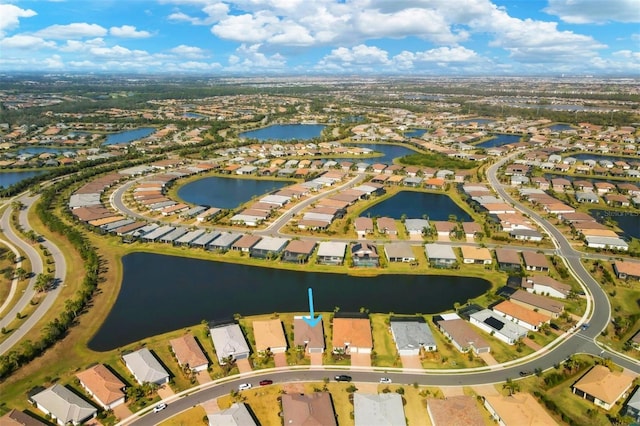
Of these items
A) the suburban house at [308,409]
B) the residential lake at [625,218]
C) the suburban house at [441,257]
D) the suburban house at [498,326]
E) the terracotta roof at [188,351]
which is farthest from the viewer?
the residential lake at [625,218]

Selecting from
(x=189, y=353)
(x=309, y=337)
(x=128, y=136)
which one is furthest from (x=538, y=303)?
(x=128, y=136)

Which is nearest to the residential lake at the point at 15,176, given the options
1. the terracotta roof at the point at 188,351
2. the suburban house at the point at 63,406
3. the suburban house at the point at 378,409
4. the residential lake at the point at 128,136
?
the residential lake at the point at 128,136

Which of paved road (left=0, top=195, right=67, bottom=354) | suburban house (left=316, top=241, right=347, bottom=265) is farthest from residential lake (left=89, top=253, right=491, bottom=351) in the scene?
paved road (left=0, top=195, right=67, bottom=354)

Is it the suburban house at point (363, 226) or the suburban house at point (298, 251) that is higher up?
the suburban house at point (363, 226)

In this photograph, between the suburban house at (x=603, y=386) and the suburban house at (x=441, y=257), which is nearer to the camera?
the suburban house at (x=603, y=386)

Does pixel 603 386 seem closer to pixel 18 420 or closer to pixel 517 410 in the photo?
pixel 517 410

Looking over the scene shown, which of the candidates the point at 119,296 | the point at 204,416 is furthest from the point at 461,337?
the point at 119,296

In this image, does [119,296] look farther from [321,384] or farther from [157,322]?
[321,384]

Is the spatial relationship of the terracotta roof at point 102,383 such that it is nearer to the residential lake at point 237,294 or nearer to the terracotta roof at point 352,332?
the residential lake at point 237,294
